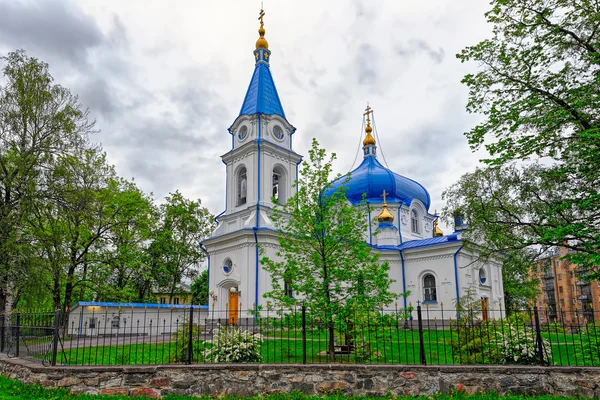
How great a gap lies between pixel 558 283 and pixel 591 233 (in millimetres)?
53749

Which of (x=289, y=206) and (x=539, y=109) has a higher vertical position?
(x=539, y=109)

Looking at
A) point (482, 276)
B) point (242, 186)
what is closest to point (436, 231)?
point (482, 276)

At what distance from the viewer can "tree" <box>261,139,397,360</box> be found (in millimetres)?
10727

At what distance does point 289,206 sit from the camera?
12062mm

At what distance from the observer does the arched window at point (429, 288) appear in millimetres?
25984

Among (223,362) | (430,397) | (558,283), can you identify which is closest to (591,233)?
(430,397)

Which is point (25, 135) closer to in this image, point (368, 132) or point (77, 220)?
point (77, 220)

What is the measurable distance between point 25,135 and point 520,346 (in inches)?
608

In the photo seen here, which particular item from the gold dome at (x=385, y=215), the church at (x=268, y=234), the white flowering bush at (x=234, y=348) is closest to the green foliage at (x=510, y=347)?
the white flowering bush at (x=234, y=348)

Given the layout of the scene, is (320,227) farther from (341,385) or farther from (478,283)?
(478,283)

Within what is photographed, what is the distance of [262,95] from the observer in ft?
76.5

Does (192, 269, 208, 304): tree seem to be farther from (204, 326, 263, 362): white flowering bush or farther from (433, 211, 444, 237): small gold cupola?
(204, 326, 263, 362): white flowering bush

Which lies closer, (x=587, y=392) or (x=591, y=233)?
(x=587, y=392)

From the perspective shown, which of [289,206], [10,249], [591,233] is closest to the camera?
[591,233]
